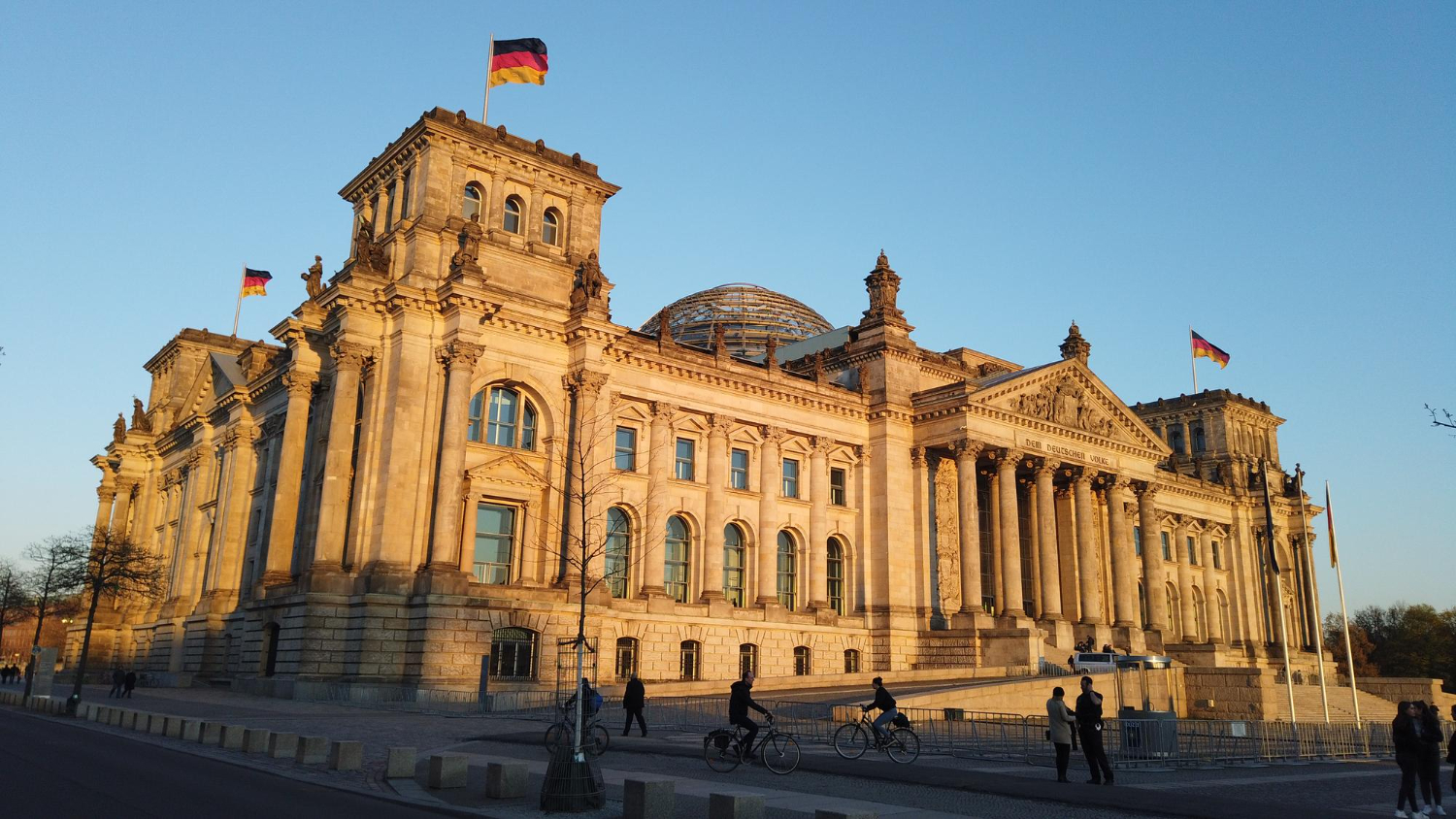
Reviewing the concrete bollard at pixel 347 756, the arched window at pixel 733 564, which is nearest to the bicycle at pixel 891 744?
the concrete bollard at pixel 347 756

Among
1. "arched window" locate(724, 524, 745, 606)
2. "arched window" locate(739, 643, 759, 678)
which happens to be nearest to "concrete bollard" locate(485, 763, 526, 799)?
"arched window" locate(739, 643, 759, 678)

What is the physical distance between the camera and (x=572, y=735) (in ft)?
59.0

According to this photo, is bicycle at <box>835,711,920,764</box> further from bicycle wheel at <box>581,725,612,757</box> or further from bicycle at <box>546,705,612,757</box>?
bicycle at <box>546,705,612,757</box>

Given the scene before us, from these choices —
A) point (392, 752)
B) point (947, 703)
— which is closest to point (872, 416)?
point (947, 703)

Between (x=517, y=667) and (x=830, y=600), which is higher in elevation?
(x=830, y=600)

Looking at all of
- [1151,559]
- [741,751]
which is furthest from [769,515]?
[741,751]

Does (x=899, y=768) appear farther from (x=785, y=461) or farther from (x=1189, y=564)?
(x=1189, y=564)

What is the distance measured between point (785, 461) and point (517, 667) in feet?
62.5

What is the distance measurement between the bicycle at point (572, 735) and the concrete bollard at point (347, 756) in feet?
10.9

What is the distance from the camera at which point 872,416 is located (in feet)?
183

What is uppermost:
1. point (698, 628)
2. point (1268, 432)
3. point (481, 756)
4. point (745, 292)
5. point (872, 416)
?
point (745, 292)

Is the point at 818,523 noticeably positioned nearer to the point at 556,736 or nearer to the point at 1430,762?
the point at 556,736

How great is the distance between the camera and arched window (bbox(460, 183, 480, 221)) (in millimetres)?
44366

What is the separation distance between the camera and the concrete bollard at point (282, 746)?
19797 mm
